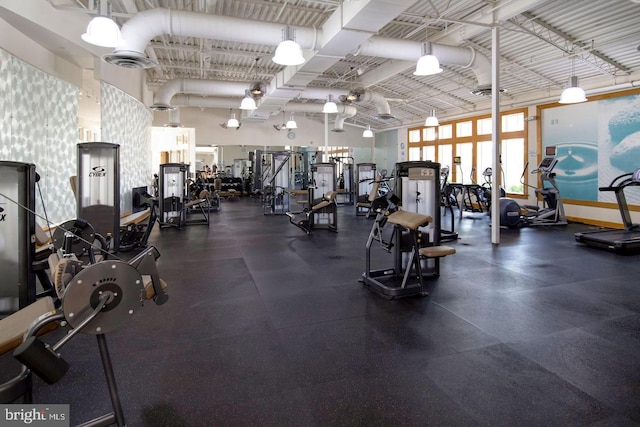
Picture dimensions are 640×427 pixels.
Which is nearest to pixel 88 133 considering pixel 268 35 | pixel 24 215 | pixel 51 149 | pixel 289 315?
pixel 51 149

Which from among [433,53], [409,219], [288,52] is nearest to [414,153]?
[433,53]

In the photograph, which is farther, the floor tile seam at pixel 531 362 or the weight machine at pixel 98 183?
the weight machine at pixel 98 183

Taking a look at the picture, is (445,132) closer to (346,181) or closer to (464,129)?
(464,129)

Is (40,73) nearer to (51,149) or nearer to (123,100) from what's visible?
(51,149)

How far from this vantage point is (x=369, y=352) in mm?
2652

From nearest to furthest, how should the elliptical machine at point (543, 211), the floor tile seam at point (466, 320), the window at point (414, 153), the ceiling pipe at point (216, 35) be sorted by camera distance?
1. the floor tile seam at point (466, 320)
2. the ceiling pipe at point (216, 35)
3. the elliptical machine at point (543, 211)
4. the window at point (414, 153)

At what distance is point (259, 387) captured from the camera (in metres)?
2.22

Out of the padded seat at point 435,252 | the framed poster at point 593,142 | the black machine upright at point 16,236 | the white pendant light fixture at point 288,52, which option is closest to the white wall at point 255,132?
the framed poster at point 593,142

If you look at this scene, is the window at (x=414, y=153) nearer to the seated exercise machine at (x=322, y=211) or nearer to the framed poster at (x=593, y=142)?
the framed poster at (x=593, y=142)

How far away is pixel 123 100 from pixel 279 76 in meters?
3.67

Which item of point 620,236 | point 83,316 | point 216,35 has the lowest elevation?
point 620,236
